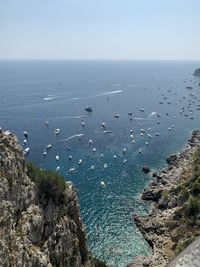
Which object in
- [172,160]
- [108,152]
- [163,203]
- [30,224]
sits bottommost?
[163,203]

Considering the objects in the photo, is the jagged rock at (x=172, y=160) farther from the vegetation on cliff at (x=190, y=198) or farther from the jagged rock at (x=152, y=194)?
the jagged rock at (x=152, y=194)

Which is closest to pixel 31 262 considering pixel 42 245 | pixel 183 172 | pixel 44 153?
pixel 42 245

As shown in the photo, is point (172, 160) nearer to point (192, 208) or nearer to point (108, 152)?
point (108, 152)

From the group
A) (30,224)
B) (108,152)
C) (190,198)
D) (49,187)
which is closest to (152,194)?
(190,198)

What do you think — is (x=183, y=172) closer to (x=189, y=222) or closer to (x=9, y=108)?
(x=189, y=222)

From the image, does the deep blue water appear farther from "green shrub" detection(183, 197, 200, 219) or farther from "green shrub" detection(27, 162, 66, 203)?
"green shrub" detection(27, 162, 66, 203)

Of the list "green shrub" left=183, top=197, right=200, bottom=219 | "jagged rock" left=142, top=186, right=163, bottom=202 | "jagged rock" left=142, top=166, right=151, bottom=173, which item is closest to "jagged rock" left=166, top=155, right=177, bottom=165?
"jagged rock" left=142, top=166, right=151, bottom=173
